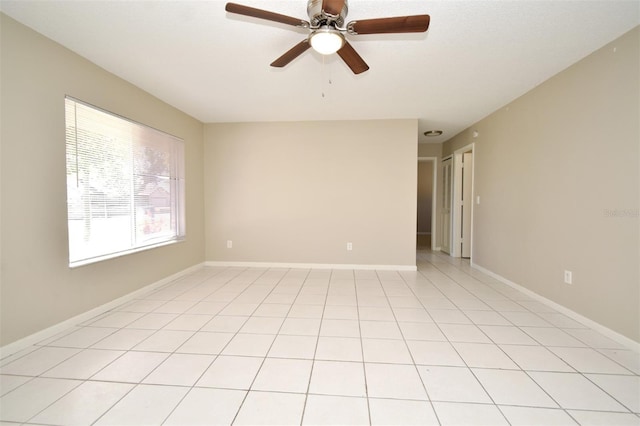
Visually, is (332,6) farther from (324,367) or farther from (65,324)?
(65,324)

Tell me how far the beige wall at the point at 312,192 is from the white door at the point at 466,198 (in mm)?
1582

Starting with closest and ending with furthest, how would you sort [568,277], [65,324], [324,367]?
[324,367], [65,324], [568,277]

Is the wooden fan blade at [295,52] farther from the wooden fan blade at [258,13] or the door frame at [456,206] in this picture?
the door frame at [456,206]

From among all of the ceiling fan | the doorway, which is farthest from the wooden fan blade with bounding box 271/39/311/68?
the doorway

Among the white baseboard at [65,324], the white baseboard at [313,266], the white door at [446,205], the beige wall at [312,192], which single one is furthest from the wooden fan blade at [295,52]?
the white door at [446,205]

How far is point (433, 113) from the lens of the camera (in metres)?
3.93

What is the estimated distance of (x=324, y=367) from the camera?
1733 millimetres

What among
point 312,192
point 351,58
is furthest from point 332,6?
point 312,192

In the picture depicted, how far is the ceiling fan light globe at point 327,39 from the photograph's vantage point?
1.65 m

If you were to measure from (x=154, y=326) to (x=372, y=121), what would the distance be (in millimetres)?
3969

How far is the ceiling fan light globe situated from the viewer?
1.65 m

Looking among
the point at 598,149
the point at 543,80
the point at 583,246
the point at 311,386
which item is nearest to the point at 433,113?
the point at 543,80

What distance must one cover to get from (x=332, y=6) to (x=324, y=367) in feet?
7.39

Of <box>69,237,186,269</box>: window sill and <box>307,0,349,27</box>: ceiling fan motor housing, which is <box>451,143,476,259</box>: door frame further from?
<box>69,237,186,269</box>: window sill
